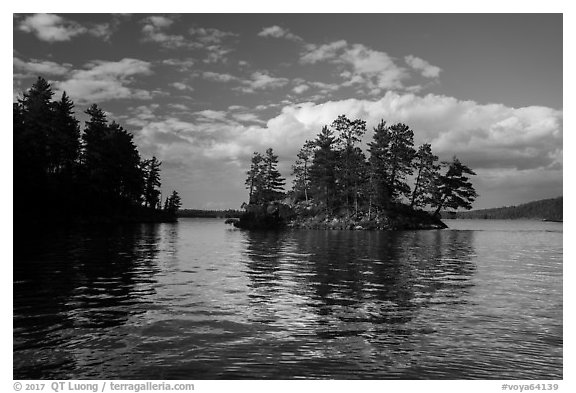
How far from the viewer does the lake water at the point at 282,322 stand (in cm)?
869

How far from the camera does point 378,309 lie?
548 inches

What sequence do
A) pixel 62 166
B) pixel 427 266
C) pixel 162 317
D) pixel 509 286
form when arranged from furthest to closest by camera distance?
pixel 62 166 < pixel 427 266 < pixel 509 286 < pixel 162 317

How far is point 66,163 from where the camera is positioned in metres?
70.6

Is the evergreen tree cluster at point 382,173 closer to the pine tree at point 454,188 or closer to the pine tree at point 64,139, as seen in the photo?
the pine tree at point 454,188

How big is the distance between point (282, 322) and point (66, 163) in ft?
232

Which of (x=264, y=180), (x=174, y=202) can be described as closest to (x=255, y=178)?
(x=264, y=180)

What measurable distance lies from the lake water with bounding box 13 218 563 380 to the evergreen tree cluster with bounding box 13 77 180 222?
31.0m

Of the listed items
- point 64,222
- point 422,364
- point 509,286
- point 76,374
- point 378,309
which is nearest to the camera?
point 76,374

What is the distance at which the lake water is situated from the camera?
8688mm

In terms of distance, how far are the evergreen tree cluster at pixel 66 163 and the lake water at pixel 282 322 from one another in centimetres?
3096
